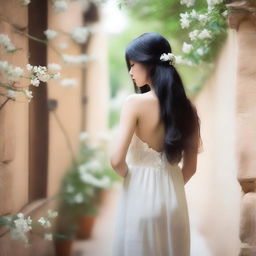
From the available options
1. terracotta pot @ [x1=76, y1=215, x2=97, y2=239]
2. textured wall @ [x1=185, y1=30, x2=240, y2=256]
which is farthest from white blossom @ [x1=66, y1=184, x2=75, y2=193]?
textured wall @ [x1=185, y1=30, x2=240, y2=256]

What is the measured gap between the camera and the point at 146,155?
256 centimetres

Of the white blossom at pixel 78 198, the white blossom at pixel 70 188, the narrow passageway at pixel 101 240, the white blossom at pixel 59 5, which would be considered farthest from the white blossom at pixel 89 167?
the white blossom at pixel 59 5

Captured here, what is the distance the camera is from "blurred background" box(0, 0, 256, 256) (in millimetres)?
2607

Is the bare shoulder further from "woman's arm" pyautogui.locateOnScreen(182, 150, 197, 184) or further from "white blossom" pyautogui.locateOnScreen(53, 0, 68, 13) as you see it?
"white blossom" pyautogui.locateOnScreen(53, 0, 68, 13)

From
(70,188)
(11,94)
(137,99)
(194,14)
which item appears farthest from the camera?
(70,188)

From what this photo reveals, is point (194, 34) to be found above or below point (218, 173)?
above

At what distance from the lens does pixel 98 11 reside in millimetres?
6723

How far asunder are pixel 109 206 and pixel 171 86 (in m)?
5.07

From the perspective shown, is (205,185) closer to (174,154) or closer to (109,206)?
(174,154)

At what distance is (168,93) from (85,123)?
4.05 m

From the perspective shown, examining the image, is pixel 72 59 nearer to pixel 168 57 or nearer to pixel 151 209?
pixel 168 57

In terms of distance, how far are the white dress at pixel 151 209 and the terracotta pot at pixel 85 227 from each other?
266cm

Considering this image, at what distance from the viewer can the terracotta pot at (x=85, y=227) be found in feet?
17.2

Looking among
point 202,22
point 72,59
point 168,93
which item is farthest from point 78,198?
point 202,22
